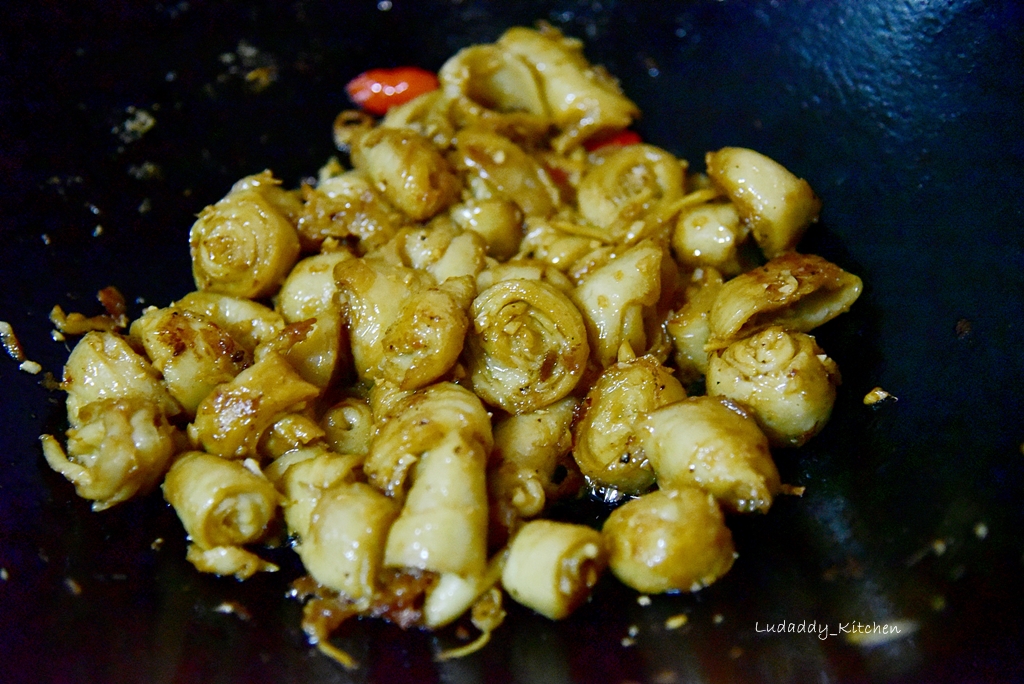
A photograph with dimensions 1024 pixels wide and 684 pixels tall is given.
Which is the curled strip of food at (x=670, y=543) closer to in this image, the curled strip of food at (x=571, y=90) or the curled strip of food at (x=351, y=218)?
the curled strip of food at (x=351, y=218)

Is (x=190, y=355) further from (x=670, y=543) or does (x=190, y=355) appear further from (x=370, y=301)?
(x=670, y=543)

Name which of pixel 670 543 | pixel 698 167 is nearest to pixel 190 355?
pixel 670 543

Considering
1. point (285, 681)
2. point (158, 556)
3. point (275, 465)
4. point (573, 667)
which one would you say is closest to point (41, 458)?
point (158, 556)

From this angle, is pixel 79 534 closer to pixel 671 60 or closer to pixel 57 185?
pixel 57 185

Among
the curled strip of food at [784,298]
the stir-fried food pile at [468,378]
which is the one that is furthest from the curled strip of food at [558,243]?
the curled strip of food at [784,298]

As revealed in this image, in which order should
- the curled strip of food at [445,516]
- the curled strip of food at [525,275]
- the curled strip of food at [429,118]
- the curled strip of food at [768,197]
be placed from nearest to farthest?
the curled strip of food at [445,516], the curled strip of food at [525,275], the curled strip of food at [768,197], the curled strip of food at [429,118]

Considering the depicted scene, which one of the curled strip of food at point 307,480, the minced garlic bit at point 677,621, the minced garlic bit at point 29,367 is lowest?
the minced garlic bit at point 677,621
